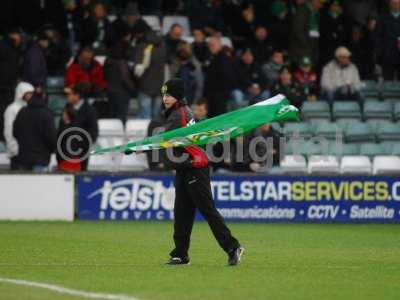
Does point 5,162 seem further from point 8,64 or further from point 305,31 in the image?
point 305,31

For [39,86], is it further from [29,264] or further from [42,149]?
[29,264]

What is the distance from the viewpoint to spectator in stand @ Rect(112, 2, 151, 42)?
25742 millimetres

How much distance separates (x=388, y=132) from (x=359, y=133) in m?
A: 0.62

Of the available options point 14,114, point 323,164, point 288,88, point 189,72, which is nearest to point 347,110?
point 288,88

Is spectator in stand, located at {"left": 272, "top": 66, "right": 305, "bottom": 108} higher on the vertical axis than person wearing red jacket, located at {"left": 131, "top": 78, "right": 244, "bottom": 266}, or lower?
higher

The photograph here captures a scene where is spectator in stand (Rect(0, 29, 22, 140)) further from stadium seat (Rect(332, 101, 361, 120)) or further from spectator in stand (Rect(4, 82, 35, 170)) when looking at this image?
stadium seat (Rect(332, 101, 361, 120))

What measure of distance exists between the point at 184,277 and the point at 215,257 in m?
2.64

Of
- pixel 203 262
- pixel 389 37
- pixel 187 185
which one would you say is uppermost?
pixel 389 37

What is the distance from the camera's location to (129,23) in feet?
85.1

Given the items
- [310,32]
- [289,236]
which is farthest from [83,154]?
[310,32]

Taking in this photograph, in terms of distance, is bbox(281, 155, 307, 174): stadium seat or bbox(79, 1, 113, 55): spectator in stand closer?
bbox(281, 155, 307, 174): stadium seat

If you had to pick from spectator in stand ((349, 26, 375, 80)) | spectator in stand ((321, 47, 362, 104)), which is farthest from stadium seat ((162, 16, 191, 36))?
spectator in stand ((349, 26, 375, 80))

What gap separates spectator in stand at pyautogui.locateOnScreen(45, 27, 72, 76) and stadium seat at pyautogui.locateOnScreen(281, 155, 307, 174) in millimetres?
5574

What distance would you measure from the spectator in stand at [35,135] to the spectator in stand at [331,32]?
7.60 metres
